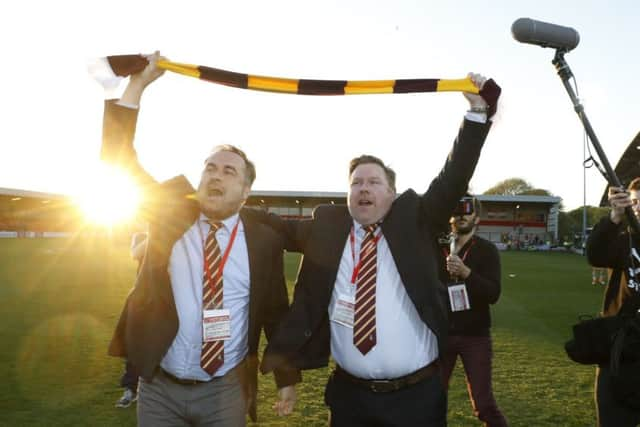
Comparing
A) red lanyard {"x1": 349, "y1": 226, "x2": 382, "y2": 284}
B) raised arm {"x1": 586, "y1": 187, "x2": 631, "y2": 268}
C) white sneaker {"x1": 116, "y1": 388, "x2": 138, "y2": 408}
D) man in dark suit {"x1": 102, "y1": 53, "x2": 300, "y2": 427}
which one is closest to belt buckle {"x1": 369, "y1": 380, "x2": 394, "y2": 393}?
man in dark suit {"x1": 102, "y1": 53, "x2": 300, "y2": 427}

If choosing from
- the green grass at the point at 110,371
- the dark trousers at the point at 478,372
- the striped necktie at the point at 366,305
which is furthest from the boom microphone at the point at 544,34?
the green grass at the point at 110,371

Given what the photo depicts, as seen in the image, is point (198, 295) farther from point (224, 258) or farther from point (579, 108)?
point (579, 108)

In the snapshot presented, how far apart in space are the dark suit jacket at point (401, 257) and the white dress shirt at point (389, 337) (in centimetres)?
8

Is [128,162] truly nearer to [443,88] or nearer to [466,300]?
[443,88]

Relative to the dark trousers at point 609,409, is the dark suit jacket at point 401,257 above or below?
above

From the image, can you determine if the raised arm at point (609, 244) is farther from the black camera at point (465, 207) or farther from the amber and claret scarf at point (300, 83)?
the amber and claret scarf at point (300, 83)

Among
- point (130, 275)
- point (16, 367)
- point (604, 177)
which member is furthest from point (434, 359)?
point (130, 275)

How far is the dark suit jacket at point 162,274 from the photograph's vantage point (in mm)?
2646

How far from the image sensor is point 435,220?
287 cm

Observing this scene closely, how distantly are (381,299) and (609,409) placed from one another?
5.39 ft

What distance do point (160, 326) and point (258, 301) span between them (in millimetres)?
543

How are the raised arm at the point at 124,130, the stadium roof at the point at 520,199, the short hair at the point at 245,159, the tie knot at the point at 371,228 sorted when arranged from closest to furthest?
A: the raised arm at the point at 124,130 → the tie knot at the point at 371,228 → the short hair at the point at 245,159 → the stadium roof at the point at 520,199

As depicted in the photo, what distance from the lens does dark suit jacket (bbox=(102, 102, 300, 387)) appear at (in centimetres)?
265

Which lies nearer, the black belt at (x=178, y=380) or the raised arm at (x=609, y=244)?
the black belt at (x=178, y=380)
